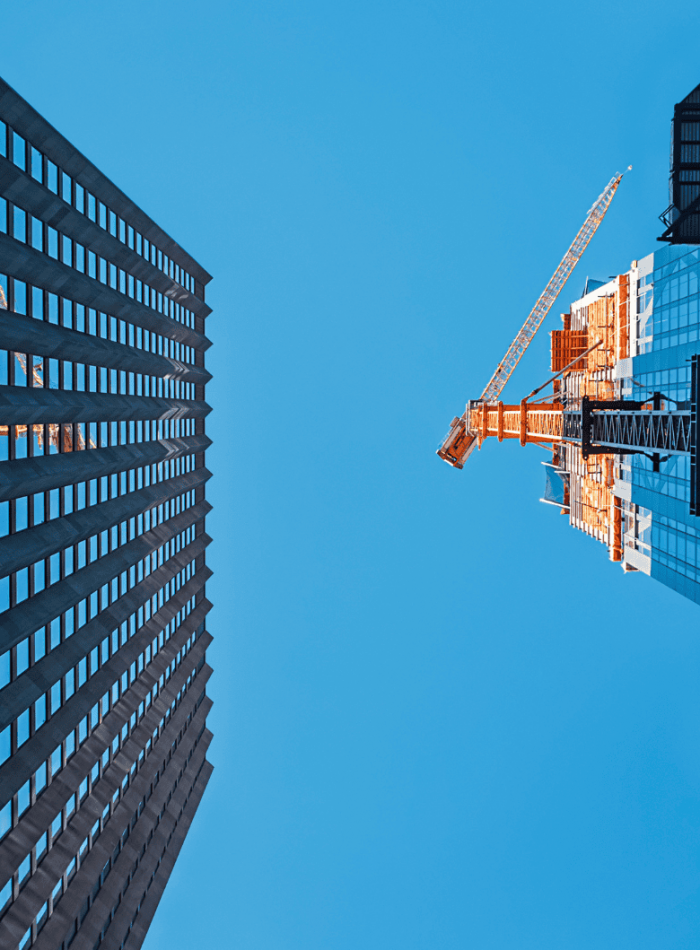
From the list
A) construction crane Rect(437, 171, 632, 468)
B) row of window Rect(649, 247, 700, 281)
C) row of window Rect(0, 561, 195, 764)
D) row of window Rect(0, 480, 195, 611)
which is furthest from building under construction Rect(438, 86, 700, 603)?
row of window Rect(0, 561, 195, 764)

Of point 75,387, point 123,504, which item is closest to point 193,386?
point 123,504

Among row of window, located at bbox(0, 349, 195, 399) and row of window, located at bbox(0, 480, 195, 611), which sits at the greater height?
row of window, located at bbox(0, 349, 195, 399)

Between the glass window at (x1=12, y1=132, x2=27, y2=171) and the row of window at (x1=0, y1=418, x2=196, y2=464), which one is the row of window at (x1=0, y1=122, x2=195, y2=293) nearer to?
the glass window at (x1=12, y1=132, x2=27, y2=171)

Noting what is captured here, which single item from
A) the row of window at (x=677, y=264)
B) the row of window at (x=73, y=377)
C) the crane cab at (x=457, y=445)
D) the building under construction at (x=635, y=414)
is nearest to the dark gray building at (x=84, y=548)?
the row of window at (x=73, y=377)

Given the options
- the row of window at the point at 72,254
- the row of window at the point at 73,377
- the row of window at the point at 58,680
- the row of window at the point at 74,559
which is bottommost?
the row of window at the point at 58,680

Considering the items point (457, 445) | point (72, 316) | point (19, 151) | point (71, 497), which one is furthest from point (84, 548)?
point (457, 445)

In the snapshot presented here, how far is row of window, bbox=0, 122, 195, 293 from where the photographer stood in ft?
102

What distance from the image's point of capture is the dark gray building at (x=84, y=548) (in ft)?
100

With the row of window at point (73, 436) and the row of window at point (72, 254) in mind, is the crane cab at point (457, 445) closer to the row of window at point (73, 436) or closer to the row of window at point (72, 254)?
the row of window at point (73, 436)

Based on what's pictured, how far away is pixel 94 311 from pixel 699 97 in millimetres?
46189

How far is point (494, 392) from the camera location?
3920 inches

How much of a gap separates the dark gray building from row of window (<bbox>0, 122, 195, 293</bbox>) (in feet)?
0.48

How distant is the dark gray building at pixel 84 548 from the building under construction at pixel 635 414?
28278 mm

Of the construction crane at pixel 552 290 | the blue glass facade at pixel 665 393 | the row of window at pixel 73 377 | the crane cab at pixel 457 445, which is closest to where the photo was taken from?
the row of window at pixel 73 377
